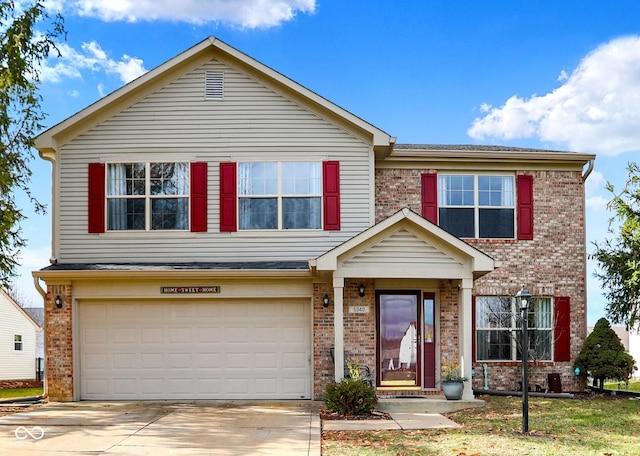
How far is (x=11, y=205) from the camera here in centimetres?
1542

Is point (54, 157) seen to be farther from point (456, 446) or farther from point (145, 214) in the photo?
point (456, 446)

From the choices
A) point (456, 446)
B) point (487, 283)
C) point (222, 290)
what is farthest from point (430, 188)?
point (456, 446)

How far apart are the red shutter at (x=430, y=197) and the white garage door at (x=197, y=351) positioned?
380 cm

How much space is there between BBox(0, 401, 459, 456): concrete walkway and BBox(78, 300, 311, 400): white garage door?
0.53 meters

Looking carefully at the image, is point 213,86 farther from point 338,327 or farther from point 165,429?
point 165,429

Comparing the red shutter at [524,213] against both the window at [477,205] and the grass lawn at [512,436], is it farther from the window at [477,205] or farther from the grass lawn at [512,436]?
the grass lawn at [512,436]

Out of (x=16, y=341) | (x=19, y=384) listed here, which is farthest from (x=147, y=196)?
(x=16, y=341)

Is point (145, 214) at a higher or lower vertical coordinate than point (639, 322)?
higher

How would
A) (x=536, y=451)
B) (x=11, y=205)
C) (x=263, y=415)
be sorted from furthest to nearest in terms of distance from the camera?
(x=11, y=205)
(x=263, y=415)
(x=536, y=451)

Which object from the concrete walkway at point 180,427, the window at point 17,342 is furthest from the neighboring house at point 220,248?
the window at point 17,342

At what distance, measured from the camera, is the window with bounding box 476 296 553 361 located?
627 inches

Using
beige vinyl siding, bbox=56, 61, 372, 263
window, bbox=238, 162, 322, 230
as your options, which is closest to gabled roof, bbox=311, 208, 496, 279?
beige vinyl siding, bbox=56, 61, 372, 263

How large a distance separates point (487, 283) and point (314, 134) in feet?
17.8

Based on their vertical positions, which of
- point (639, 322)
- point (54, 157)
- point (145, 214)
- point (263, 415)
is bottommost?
point (263, 415)
